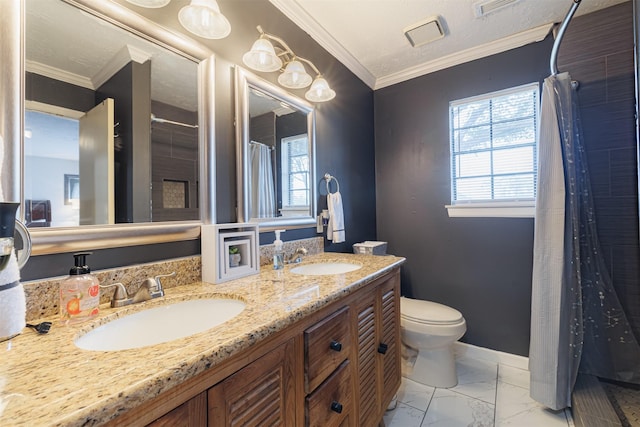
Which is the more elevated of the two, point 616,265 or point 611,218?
point 611,218

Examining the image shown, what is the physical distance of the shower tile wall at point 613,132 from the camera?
5.12 feet

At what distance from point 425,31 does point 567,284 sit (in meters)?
1.78

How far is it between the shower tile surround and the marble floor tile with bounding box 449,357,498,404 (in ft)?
5.81

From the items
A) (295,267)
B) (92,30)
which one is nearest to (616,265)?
(295,267)

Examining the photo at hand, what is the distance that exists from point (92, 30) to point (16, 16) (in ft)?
0.58

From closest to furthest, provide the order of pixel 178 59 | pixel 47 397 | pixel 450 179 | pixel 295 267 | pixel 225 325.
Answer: pixel 47 397
pixel 225 325
pixel 178 59
pixel 295 267
pixel 450 179

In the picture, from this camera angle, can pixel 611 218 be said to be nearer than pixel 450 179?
Yes

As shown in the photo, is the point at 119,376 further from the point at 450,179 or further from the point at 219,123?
the point at 450,179

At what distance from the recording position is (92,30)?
2.90 feet

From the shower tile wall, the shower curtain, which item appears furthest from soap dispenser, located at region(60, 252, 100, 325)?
the shower tile wall

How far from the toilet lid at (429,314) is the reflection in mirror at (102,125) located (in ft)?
4.72

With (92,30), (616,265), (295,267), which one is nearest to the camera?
(92,30)

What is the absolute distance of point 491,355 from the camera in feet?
6.63

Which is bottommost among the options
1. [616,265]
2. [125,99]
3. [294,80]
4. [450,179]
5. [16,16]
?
[616,265]
